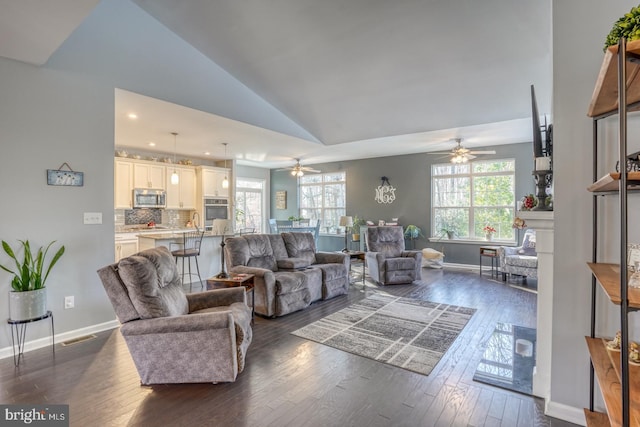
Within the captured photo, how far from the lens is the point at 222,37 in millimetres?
3971

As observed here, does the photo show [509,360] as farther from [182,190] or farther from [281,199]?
[281,199]

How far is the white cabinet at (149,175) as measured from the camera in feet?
22.0

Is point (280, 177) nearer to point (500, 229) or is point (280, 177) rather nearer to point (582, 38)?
point (500, 229)

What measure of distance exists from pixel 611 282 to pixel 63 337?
4.49 metres

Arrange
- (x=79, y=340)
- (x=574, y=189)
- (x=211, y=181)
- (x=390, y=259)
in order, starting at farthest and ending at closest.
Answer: (x=211, y=181), (x=390, y=259), (x=79, y=340), (x=574, y=189)

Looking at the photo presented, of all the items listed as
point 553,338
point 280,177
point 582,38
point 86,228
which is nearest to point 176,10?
point 86,228

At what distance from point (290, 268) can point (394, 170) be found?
15.8 ft

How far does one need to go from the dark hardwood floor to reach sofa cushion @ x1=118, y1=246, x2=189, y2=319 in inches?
23.2

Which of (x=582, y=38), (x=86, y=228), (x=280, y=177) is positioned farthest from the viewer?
(x=280, y=177)

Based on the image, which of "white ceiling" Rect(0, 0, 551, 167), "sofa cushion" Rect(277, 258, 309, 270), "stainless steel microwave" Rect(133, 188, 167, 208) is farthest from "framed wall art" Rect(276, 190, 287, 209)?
"sofa cushion" Rect(277, 258, 309, 270)

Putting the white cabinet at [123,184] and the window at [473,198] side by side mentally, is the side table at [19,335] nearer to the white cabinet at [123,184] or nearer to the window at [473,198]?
the white cabinet at [123,184]

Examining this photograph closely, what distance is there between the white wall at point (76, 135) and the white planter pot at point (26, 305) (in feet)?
0.97

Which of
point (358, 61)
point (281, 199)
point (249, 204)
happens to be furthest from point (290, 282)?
point (281, 199)

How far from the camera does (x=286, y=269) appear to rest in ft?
15.3
